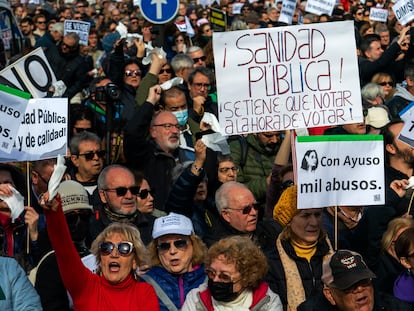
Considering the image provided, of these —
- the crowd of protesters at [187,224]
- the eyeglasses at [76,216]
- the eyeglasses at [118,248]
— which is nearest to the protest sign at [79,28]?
the crowd of protesters at [187,224]

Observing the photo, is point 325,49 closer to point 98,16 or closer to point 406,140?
point 406,140

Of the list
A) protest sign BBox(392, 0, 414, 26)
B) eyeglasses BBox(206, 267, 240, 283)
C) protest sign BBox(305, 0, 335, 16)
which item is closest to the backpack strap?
eyeglasses BBox(206, 267, 240, 283)

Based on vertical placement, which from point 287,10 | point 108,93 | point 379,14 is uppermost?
point 287,10

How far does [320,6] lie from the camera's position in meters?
18.2

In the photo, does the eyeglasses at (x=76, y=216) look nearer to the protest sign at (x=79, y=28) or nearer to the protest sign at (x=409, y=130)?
the protest sign at (x=409, y=130)

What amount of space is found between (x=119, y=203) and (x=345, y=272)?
220 centimetres

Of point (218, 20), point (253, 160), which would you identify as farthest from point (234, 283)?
point (218, 20)

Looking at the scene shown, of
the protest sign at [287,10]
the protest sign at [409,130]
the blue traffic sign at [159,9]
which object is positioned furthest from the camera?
the protest sign at [287,10]

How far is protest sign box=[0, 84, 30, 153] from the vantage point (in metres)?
7.09

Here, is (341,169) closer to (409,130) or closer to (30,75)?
(409,130)

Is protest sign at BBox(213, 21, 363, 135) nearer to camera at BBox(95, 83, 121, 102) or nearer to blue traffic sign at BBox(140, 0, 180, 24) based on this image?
camera at BBox(95, 83, 121, 102)

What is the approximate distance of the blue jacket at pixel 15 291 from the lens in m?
5.96

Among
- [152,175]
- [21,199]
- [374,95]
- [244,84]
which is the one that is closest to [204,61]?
[374,95]

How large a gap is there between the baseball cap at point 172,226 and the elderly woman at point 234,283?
0.33 metres
